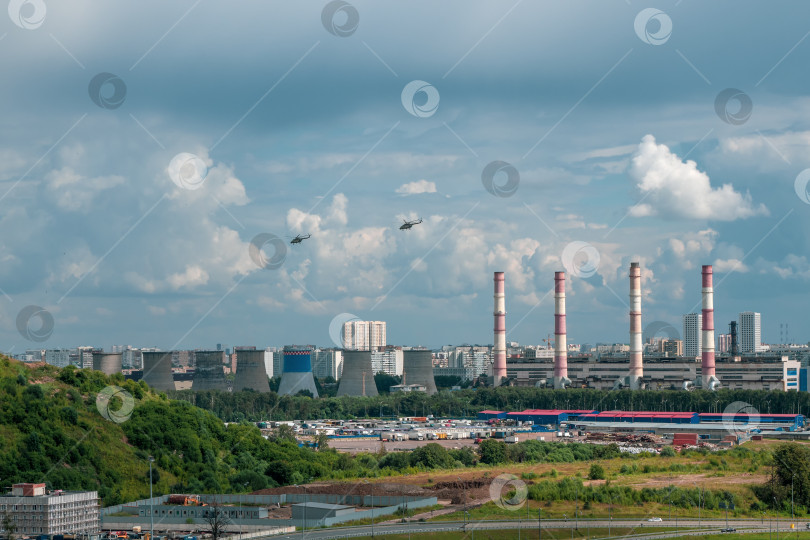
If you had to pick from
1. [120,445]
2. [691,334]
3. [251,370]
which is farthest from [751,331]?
[120,445]

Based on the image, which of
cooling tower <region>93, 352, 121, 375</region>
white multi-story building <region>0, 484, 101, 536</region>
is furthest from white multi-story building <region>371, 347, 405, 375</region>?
white multi-story building <region>0, 484, 101, 536</region>

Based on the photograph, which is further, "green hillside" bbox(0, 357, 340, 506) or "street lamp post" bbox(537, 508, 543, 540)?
"green hillside" bbox(0, 357, 340, 506)

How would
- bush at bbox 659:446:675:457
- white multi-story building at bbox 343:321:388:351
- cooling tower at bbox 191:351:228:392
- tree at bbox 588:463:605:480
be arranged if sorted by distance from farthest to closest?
white multi-story building at bbox 343:321:388:351, cooling tower at bbox 191:351:228:392, bush at bbox 659:446:675:457, tree at bbox 588:463:605:480

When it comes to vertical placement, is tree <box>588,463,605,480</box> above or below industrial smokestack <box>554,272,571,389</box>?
below

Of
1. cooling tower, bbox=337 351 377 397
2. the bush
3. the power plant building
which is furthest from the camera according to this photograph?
cooling tower, bbox=337 351 377 397

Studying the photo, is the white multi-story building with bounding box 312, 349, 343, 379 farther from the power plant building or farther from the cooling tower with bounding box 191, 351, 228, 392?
the power plant building

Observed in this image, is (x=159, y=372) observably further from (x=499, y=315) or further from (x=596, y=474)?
(x=596, y=474)
